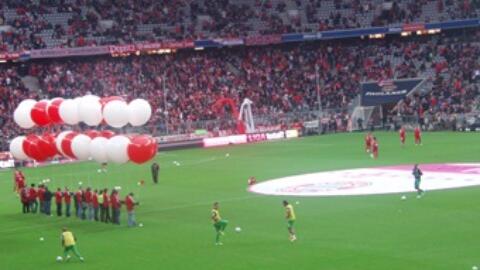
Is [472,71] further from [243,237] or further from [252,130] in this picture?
[243,237]

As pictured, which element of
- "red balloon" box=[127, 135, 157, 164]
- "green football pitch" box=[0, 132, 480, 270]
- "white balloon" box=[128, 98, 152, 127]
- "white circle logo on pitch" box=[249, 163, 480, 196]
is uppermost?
"white balloon" box=[128, 98, 152, 127]

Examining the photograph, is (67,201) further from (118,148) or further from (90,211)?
(118,148)

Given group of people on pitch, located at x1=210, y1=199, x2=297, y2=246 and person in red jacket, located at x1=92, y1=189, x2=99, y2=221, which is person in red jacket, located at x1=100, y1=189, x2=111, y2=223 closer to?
person in red jacket, located at x1=92, y1=189, x2=99, y2=221

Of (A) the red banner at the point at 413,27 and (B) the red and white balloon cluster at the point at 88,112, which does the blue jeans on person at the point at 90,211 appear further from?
(A) the red banner at the point at 413,27

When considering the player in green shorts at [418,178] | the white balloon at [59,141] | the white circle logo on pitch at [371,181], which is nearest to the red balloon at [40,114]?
the white balloon at [59,141]

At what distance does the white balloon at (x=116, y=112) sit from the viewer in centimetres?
3044

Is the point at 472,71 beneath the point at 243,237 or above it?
above

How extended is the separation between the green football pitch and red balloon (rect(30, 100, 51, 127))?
4066 mm

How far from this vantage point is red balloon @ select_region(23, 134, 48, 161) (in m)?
33.8

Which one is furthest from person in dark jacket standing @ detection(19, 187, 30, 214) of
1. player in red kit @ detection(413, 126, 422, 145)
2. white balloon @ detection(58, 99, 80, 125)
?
player in red kit @ detection(413, 126, 422, 145)

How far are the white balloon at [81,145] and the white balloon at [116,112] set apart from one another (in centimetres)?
168

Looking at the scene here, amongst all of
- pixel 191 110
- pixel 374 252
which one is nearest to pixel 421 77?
pixel 191 110

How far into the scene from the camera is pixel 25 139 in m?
34.2

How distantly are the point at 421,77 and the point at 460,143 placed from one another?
20.1 metres
